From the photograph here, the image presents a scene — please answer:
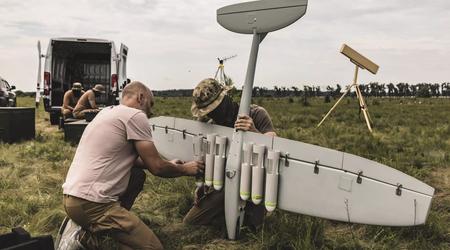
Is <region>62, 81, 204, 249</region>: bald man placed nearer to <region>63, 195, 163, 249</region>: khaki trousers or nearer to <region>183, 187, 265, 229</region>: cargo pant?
<region>63, 195, 163, 249</region>: khaki trousers

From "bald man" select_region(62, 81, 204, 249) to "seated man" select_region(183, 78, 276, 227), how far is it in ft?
2.31

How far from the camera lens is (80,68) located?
15102mm

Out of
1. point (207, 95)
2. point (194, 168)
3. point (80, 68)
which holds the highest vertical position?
point (80, 68)

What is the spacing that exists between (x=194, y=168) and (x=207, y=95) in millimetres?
627

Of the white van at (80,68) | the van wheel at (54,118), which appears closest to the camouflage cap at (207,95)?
the white van at (80,68)

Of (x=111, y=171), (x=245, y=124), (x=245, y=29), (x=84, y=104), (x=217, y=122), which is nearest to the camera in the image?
(x=111, y=171)

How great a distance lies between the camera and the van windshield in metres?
13.4

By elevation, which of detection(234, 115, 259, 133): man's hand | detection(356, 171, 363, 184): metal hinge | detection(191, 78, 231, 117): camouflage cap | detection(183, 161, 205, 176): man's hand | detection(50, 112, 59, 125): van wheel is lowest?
detection(50, 112, 59, 125): van wheel

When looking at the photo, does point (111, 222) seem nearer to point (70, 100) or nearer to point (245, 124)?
point (245, 124)

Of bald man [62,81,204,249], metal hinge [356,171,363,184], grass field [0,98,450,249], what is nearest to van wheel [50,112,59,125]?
grass field [0,98,450,249]

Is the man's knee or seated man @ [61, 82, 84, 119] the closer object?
the man's knee

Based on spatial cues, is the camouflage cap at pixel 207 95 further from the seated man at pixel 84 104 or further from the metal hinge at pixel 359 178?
the seated man at pixel 84 104

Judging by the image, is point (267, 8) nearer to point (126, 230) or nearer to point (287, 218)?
point (287, 218)

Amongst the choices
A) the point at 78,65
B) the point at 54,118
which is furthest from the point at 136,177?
the point at 78,65
